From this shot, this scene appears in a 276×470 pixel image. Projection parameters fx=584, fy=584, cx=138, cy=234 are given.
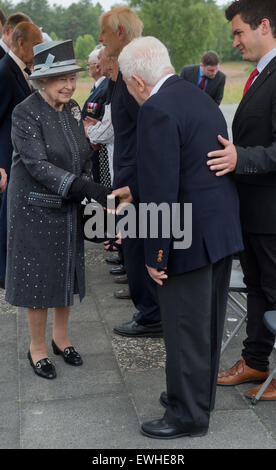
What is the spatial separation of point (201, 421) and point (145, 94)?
158cm

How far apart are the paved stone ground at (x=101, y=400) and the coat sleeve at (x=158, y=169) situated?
3.12 feet

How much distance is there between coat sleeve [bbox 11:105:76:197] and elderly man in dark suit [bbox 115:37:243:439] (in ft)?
2.20

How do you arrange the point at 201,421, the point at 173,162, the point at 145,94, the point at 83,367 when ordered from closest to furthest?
the point at 173,162 < the point at 145,94 < the point at 201,421 < the point at 83,367

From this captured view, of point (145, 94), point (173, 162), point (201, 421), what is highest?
point (145, 94)

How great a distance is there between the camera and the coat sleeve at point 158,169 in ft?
7.97

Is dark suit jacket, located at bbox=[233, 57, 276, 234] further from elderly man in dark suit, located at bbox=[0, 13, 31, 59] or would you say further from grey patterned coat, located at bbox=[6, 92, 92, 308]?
elderly man in dark suit, located at bbox=[0, 13, 31, 59]

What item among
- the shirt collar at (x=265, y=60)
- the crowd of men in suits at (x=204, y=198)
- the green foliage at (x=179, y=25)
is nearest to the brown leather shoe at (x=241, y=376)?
the crowd of men in suits at (x=204, y=198)

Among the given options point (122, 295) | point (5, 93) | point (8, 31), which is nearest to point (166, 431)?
point (122, 295)

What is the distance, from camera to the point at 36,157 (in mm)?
3119

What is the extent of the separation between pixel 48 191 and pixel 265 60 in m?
1.36

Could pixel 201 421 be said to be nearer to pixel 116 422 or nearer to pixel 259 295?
pixel 116 422

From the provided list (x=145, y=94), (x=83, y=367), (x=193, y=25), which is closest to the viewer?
(x=145, y=94)

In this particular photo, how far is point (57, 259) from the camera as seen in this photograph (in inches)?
134
